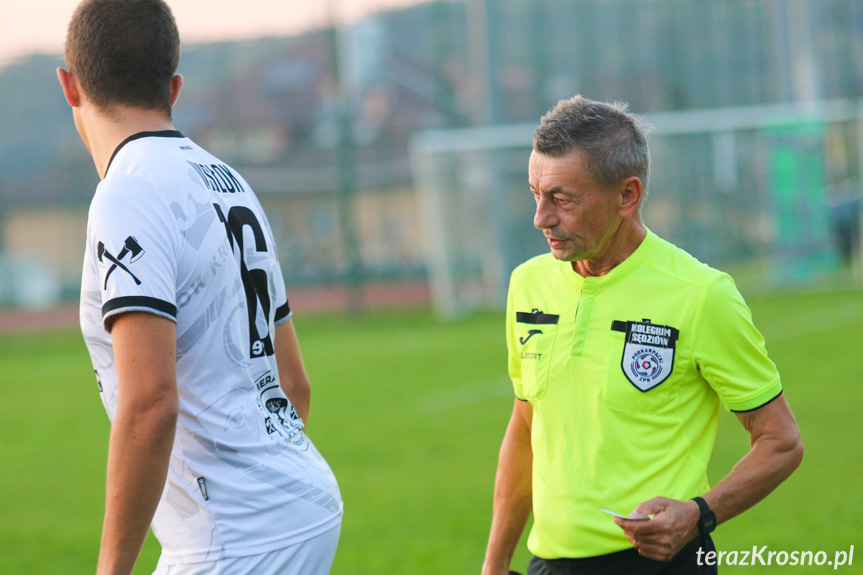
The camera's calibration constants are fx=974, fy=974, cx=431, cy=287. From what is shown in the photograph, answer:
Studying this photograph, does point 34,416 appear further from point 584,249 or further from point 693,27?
point 693,27

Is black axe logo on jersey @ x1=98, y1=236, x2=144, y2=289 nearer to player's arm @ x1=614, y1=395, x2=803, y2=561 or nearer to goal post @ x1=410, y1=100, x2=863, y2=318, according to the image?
player's arm @ x1=614, y1=395, x2=803, y2=561

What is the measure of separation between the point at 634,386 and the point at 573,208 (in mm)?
448

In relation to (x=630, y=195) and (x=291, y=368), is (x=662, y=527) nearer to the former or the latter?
(x=630, y=195)

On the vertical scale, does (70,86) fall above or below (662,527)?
above

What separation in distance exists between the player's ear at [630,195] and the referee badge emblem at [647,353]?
27 cm

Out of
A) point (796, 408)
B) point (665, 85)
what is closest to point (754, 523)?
point (796, 408)

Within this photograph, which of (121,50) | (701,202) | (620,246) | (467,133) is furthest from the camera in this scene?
(467,133)

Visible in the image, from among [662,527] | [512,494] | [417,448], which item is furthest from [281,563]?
[417,448]

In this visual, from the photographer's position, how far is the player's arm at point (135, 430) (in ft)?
6.15

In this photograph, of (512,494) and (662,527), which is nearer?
(662,527)

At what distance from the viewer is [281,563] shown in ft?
7.00

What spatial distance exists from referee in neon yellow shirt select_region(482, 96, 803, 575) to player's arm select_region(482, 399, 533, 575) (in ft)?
0.47

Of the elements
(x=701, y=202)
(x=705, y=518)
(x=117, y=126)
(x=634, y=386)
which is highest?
(x=117, y=126)

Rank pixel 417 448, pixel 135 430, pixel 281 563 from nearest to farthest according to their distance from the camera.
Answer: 1. pixel 135 430
2. pixel 281 563
3. pixel 417 448
